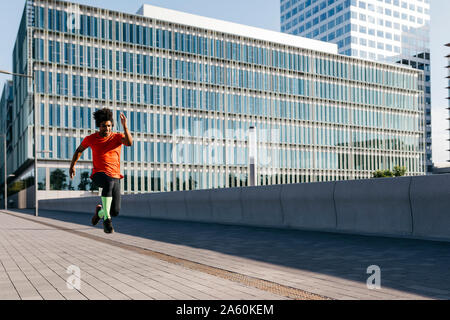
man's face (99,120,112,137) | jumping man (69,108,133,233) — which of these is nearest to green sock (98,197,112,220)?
jumping man (69,108,133,233)

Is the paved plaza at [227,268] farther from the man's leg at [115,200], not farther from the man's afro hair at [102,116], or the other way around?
the man's afro hair at [102,116]

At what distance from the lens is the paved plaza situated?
217 inches

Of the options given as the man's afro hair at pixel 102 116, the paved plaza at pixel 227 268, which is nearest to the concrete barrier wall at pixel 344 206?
A: the paved plaza at pixel 227 268

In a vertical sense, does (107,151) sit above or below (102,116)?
below

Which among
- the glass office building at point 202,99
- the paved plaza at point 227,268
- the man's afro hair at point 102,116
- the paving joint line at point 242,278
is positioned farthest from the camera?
the glass office building at point 202,99

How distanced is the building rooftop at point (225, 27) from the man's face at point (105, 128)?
75.1m

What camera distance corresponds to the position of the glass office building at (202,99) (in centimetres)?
6712

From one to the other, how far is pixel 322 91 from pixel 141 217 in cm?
6833

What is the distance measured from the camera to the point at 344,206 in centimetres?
1307

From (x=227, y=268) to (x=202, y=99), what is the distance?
7236 centimetres

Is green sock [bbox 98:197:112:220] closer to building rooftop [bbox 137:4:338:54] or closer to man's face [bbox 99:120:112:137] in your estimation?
man's face [bbox 99:120:112:137]

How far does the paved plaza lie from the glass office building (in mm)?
51848

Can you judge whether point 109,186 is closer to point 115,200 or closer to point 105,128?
point 115,200

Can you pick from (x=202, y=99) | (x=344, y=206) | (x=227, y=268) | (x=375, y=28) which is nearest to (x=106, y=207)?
(x=227, y=268)
